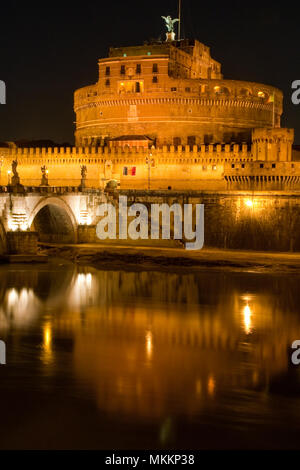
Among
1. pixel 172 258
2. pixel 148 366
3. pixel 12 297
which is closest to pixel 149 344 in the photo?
pixel 148 366

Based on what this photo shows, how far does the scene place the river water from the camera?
1076cm

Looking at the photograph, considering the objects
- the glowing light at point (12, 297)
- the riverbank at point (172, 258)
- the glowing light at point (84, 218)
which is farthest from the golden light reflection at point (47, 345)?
the glowing light at point (84, 218)

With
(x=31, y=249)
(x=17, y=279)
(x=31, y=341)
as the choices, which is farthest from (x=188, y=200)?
(x=31, y=341)

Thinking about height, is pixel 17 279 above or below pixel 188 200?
below

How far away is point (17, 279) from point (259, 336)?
11812 mm

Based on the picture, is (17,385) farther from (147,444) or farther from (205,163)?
(205,163)

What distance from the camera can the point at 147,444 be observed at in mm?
10320

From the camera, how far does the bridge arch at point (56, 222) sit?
117ft

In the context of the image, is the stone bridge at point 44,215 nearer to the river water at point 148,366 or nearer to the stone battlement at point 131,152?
the river water at point 148,366

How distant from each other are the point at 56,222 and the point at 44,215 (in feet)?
2.67

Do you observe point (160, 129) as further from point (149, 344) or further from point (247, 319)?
point (149, 344)

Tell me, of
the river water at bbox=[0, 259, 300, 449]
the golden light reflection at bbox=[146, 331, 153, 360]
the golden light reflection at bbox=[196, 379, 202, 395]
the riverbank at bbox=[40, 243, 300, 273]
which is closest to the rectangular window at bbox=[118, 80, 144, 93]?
the riverbank at bbox=[40, 243, 300, 273]

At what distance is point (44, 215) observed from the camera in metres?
37.3

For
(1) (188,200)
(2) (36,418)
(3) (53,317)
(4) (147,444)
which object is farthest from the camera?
(1) (188,200)
